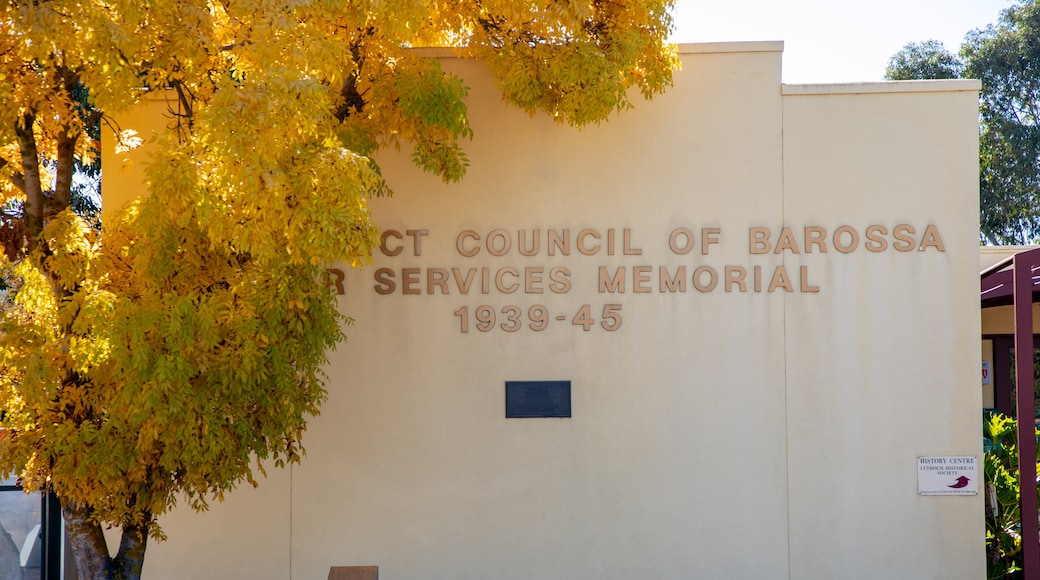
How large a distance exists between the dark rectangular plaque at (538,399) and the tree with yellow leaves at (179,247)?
6.29 ft

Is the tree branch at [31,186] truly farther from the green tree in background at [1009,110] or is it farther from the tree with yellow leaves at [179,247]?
the green tree in background at [1009,110]

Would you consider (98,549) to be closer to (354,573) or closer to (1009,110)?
(354,573)

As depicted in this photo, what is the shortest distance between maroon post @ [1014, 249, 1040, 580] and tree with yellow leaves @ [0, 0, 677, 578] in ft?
13.7

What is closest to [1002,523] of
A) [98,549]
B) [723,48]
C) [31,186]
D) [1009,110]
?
[723,48]

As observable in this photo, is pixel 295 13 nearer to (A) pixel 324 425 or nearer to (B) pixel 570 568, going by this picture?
(A) pixel 324 425

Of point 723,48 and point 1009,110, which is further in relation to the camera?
point 1009,110

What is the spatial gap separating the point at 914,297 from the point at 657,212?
2.25m

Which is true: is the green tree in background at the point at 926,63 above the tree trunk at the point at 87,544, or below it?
above

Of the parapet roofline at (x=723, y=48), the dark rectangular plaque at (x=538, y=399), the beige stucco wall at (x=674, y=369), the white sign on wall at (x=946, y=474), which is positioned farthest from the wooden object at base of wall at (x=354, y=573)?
the white sign on wall at (x=946, y=474)

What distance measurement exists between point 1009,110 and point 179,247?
2469 cm

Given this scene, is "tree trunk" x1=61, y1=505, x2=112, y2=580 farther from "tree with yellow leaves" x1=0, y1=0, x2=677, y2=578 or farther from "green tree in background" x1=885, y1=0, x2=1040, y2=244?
"green tree in background" x1=885, y1=0, x2=1040, y2=244

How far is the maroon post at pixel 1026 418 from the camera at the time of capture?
7.75 m

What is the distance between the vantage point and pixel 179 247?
593 cm

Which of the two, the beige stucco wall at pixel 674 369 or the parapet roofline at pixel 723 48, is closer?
the beige stucco wall at pixel 674 369
